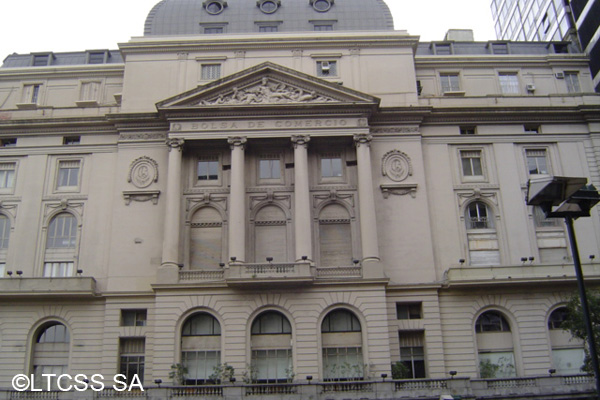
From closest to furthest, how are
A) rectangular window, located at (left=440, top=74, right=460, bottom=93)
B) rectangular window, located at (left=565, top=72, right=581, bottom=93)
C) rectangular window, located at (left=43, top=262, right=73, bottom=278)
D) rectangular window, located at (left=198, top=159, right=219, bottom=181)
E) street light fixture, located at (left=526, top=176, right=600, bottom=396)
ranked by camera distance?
1. street light fixture, located at (left=526, top=176, right=600, bottom=396)
2. rectangular window, located at (left=43, top=262, right=73, bottom=278)
3. rectangular window, located at (left=198, top=159, right=219, bottom=181)
4. rectangular window, located at (left=440, top=74, right=460, bottom=93)
5. rectangular window, located at (left=565, top=72, right=581, bottom=93)

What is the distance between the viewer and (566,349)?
38188mm

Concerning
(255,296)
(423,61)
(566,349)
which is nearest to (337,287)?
(255,296)

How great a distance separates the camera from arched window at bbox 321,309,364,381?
1437 inches

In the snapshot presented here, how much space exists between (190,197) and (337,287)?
1191 cm

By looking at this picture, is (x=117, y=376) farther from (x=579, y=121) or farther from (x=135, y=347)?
(x=579, y=121)

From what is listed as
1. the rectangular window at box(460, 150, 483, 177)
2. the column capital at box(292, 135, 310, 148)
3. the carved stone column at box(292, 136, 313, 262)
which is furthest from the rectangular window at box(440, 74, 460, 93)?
the carved stone column at box(292, 136, 313, 262)

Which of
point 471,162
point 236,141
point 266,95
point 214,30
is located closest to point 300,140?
point 266,95

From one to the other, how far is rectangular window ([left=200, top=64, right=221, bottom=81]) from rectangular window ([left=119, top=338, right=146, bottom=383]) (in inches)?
758

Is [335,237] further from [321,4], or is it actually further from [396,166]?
[321,4]

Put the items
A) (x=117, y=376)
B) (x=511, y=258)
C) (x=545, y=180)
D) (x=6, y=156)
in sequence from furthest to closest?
(x=6, y=156)
(x=511, y=258)
(x=117, y=376)
(x=545, y=180)

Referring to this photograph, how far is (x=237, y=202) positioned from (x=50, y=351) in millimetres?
15170

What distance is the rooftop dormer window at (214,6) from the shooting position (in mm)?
48438

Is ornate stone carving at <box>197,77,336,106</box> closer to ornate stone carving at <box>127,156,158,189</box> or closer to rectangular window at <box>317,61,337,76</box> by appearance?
rectangular window at <box>317,61,337,76</box>

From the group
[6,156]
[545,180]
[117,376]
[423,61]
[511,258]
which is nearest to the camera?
[545,180]
